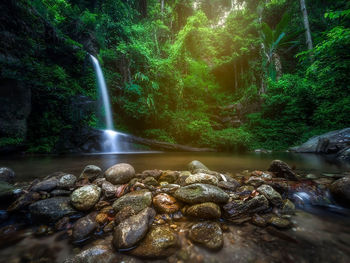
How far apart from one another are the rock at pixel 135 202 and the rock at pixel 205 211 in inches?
24.3

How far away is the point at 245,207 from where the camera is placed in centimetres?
201

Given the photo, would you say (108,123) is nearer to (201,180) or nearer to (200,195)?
(201,180)

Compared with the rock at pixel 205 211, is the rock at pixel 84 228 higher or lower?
lower

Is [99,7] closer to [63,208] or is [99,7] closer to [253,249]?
[63,208]

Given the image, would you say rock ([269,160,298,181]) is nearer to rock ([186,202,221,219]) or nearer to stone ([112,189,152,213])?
rock ([186,202,221,219])

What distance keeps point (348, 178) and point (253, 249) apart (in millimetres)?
2251

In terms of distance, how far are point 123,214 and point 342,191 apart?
3310 millimetres

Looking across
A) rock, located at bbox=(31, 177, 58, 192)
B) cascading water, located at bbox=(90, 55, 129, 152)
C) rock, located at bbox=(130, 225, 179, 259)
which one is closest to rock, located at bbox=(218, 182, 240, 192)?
rock, located at bbox=(130, 225, 179, 259)

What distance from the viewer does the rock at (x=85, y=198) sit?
1.99 metres

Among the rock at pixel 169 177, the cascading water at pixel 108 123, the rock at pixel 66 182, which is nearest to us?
the rock at pixel 66 182

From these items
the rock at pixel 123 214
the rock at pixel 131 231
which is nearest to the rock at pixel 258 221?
the rock at pixel 131 231

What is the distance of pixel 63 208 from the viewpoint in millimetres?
1943

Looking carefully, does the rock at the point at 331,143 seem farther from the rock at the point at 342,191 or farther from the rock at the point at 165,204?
the rock at the point at 165,204

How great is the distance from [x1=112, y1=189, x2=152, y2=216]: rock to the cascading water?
25.0 feet
